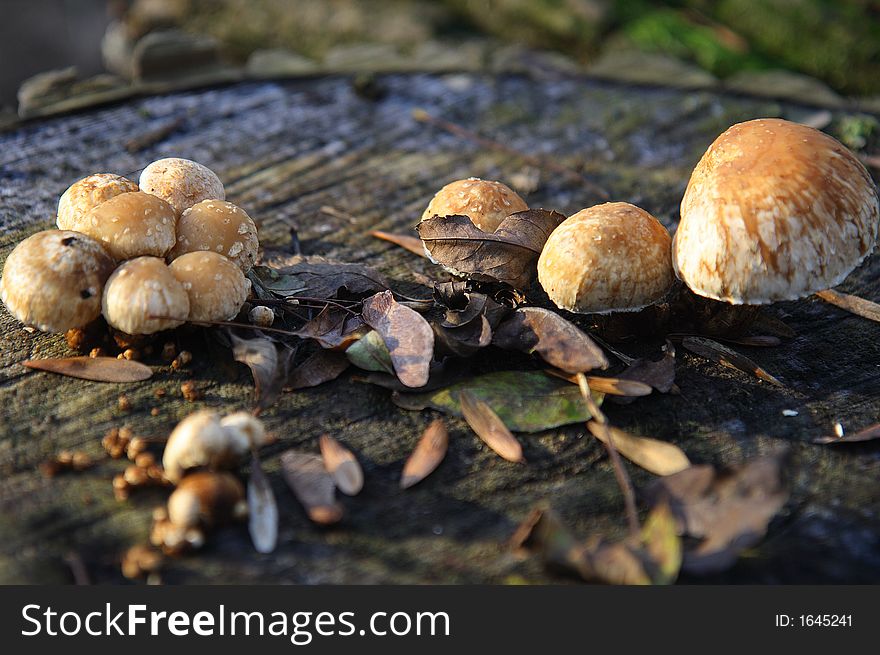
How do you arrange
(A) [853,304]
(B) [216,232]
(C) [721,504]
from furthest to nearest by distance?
(A) [853,304], (B) [216,232], (C) [721,504]

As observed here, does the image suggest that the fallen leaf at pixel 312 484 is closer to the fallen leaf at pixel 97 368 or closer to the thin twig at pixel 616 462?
the fallen leaf at pixel 97 368

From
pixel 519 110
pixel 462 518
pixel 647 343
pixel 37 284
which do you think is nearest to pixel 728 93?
pixel 519 110

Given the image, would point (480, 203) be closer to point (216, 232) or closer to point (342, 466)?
point (216, 232)

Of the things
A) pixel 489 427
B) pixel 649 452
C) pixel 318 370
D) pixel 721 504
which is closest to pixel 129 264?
pixel 318 370

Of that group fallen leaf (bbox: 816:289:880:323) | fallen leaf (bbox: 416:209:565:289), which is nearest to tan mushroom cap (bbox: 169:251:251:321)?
fallen leaf (bbox: 416:209:565:289)

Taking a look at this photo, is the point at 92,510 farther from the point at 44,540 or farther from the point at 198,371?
the point at 198,371

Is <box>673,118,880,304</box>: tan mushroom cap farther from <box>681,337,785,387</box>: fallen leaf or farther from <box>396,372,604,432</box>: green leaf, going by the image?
<box>396,372,604,432</box>: green leaf

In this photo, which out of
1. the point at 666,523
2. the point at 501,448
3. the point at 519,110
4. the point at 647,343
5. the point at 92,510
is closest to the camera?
the point at 666,523
